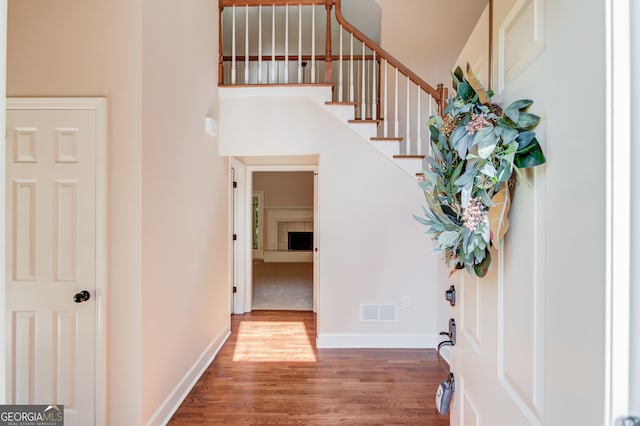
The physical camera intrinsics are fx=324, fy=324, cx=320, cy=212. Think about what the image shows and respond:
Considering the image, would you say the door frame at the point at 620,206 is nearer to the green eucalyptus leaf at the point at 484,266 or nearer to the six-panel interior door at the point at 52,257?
the green eucalyptus leaf at the point at 484,266

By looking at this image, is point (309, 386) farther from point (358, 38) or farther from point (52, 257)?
point (358, 38)

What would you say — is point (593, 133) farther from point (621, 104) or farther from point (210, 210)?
point (210, 210)

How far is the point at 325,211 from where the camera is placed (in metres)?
3.39

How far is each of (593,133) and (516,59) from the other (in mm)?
411

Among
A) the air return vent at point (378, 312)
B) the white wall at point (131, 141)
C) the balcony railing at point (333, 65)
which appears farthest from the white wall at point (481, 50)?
the air return vent at point (378, 312)

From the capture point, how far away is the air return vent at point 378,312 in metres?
3.42

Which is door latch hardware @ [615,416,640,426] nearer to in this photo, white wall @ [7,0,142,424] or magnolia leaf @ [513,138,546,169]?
magnolia leaf @ [513,138,546,169]

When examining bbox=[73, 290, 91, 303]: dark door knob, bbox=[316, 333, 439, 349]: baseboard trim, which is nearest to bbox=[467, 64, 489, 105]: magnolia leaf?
bbox=[73, 290, 91, 303]: dark door knob

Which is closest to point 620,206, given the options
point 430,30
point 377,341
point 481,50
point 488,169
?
point 488,169

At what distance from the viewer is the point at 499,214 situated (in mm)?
815

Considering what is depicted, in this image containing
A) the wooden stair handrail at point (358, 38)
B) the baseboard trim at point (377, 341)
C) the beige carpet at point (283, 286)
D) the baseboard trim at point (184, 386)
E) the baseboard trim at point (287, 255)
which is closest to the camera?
the baseboard trim at point (184, 386)

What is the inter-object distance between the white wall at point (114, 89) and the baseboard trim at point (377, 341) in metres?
1.92

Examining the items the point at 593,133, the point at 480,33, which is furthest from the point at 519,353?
the point at 480,33

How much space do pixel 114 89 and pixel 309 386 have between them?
252 cm
